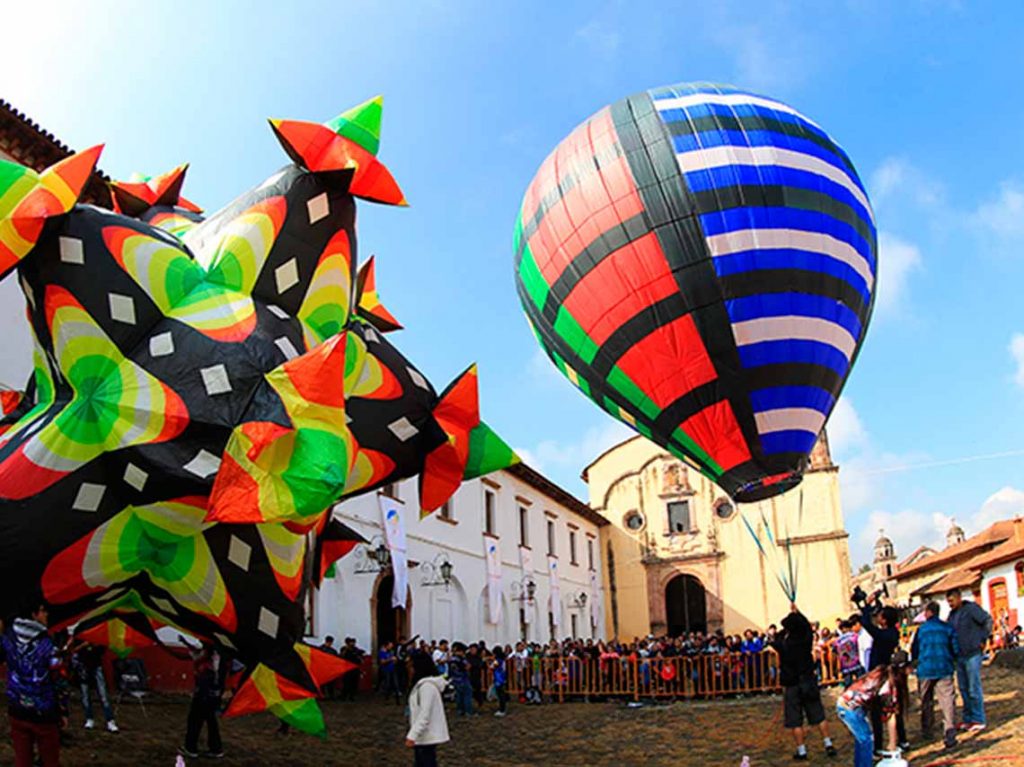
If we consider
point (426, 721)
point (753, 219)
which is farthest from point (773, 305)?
point (426, 721)

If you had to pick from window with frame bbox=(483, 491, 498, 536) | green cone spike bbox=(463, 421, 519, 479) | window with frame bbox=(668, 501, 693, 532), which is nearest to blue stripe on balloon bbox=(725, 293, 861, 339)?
green cone spike bbox=(463, 421, 519, 479)

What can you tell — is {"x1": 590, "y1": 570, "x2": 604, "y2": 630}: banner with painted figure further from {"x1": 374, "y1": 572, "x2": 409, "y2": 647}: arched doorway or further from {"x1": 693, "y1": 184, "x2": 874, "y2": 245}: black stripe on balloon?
{"x1": 693, "y1": 184, "x2": 874, "y2": 245}: black stripe on balloon

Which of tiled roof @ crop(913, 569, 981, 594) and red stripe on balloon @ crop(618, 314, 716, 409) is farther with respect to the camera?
tiled roof @ crop(913, 569, 981, 594)

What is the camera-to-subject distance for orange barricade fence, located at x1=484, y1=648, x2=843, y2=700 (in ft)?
60.8

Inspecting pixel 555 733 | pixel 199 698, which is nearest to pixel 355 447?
pixel 199 698

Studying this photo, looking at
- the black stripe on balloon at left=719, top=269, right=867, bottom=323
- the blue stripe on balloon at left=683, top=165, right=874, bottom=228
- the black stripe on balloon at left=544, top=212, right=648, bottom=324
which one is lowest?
the black stripe on balloon at left=719, top=269, right=867, bottom=323

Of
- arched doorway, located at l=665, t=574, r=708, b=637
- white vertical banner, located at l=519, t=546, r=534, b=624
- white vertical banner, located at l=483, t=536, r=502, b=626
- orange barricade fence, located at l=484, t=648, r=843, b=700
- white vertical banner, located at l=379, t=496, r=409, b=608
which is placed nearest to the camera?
orange barricade fence, located at l=484, t=648, r=843, b=700

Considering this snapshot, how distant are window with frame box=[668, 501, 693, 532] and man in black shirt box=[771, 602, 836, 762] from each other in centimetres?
2988

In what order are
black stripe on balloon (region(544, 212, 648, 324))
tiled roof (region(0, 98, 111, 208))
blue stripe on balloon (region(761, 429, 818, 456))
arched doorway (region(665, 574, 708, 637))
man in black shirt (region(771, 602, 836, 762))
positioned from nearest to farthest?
man in black shirt (region(771, 602, 836, 762)), black stripe on balloon (region(544, 212, 648, 324)), blue stripe on balloon (region(761, 429, 818, 456)), tiled roof (region(0, 98, 111, 208)), arched doorway (region(665, 574, 708, 637))

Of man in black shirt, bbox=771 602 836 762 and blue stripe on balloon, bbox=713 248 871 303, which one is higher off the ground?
blue stripe on balloon, bbox=713 248 871 303

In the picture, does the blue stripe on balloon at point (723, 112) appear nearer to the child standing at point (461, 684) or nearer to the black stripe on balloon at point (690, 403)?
the black stripe on balloon at point (690, 403)

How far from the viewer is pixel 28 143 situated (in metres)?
14.5

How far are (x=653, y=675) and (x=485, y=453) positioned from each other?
45.5 ft

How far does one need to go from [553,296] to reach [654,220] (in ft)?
5.63
